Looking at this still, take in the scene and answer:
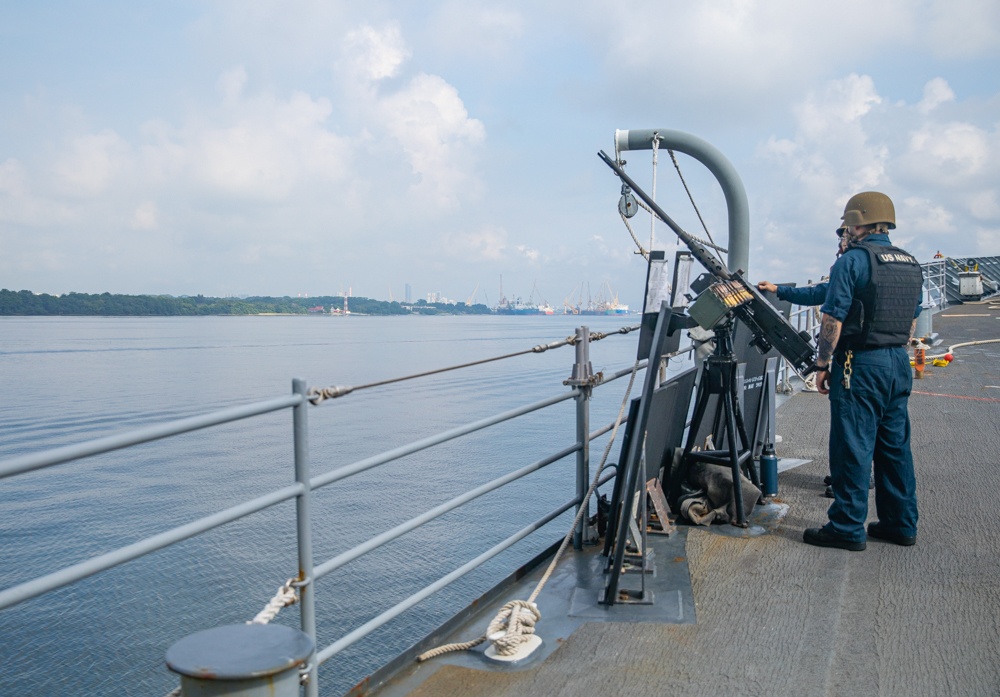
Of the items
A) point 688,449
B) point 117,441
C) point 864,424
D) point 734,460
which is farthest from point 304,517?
point 864,424

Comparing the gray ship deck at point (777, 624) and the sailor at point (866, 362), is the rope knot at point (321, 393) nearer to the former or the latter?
the gray ship deck at point (777, 624)

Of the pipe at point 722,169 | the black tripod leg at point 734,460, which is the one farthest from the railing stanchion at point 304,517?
the pipe at point 722,169

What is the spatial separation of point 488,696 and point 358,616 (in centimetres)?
641

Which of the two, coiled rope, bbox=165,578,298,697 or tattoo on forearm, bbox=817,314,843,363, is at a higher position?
tattoo on forearm, bbox=817,314,843,363

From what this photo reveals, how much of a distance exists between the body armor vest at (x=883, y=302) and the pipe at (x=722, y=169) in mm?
3353

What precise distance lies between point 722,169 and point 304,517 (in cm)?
669

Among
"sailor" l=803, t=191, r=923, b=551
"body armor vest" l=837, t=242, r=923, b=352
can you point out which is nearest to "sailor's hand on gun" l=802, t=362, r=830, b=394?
"sailor" l=803, t=191, r=923, b=551

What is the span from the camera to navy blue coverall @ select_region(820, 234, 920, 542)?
15.4 feet

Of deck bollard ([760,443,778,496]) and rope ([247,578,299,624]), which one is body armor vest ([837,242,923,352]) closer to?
deck bollard ([760,443,778,496])

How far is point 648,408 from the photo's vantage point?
413cm

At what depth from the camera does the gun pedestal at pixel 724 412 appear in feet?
16.8

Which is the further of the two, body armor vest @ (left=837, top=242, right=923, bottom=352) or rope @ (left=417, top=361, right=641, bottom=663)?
body armor vest @ (left=837, top=242, right=923, bottom=352)

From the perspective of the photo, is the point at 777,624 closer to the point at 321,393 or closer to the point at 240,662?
the point at 321,393

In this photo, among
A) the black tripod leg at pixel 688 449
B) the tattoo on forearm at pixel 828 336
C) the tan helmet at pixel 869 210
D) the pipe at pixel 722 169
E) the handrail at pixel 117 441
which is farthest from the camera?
the pipe at pixel 722 169
